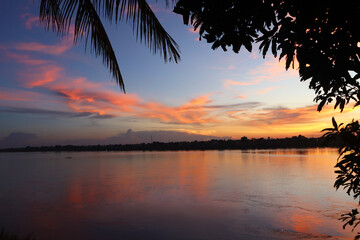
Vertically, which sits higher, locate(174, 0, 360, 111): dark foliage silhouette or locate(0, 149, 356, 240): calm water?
locate(174, 0, 360, 111): dark foliage silhouette

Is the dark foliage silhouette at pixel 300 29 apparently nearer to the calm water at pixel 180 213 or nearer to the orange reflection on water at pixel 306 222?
the calm water at pixel 180 213

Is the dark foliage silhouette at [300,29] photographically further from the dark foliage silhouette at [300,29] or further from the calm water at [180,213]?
the calm water at [180,213]

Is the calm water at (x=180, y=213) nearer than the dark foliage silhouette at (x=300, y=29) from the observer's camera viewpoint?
No

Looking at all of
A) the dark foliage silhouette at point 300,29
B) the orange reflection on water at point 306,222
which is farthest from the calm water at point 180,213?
the dark foliage silhouette at point 300,29

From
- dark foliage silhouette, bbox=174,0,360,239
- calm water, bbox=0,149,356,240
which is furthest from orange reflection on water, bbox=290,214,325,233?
dark foliage silhouette, bbox=174,0,360,239

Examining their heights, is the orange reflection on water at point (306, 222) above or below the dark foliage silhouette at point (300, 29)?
below

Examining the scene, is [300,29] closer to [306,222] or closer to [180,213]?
[306,222]

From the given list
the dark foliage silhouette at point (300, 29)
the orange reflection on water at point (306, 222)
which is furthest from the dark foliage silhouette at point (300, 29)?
the orange reflection on water at point (306, 222)

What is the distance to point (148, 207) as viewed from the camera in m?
14.6

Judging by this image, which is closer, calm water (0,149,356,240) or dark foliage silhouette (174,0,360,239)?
dark foliage silhouette (174,0,360,239)

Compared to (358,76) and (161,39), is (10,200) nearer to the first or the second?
(161,39)

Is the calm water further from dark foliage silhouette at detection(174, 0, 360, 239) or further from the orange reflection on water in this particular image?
dark foliage silhouette at detection(174, 0, 360, 239)

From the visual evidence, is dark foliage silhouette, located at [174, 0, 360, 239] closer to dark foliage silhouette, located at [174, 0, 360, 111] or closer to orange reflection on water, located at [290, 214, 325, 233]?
dark foliage silhouette, located at [174, 0, 360, 111]

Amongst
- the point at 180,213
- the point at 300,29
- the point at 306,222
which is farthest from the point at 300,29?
the point at 180,213
